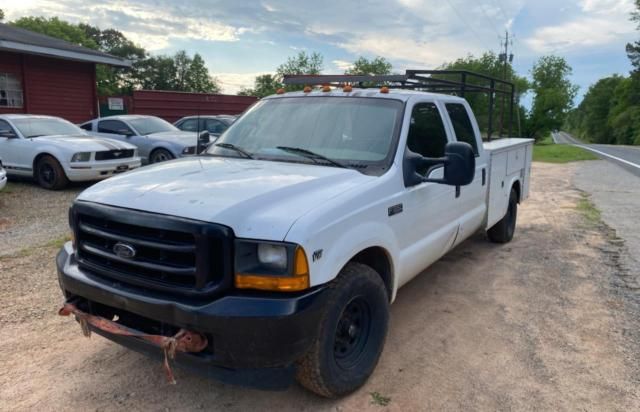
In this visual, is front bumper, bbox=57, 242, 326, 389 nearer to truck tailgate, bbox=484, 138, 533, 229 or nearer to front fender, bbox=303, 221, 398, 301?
front fender, bbox=303, 221, 398, 301

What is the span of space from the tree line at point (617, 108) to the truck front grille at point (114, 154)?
2782 inches

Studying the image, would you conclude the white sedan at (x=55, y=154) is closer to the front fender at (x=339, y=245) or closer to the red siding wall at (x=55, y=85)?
the red siding wall at (x=55, y=85)

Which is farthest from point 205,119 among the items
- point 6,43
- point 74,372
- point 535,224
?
point 74,372

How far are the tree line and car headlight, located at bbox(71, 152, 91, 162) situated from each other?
71.5m

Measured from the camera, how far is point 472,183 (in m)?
4.89

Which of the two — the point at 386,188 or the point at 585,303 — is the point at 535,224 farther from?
the point at 386,188

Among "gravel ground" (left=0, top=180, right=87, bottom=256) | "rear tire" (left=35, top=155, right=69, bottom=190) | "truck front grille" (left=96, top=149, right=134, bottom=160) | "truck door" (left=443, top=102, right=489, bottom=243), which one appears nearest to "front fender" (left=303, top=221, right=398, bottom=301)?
"truck door" (left=443, top=102, right=489, bottom=243)

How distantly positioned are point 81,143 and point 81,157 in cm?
44

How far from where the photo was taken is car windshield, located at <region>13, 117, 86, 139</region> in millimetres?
10016

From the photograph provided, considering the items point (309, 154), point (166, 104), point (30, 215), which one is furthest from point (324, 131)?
point (166, 104)

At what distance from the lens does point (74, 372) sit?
327 centimetres

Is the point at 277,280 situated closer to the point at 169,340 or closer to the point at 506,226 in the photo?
A: the point at 169,340

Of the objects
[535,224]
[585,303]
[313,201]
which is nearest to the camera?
[313,201]

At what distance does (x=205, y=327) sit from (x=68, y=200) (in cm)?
755
